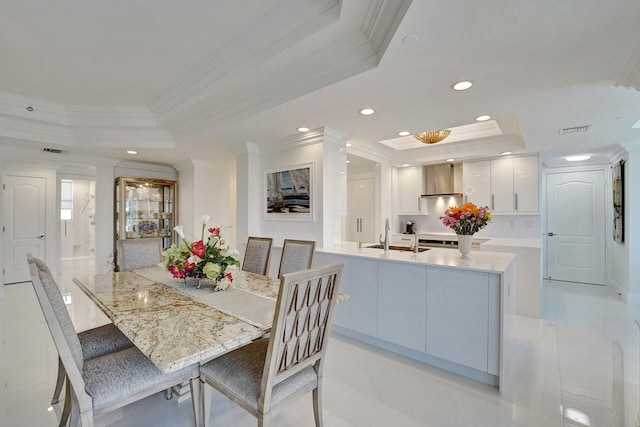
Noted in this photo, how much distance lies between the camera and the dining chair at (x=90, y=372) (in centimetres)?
125

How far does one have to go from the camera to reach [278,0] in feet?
6.50

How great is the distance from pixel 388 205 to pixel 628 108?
327 centimetres

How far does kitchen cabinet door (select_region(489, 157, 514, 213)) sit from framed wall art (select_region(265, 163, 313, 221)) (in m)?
3.15

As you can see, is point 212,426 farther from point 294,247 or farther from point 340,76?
point 340,76

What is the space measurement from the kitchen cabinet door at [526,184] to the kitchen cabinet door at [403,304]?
309 cm

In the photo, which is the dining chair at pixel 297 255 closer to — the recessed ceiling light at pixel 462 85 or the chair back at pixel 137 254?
the chair back at pixel 137 254

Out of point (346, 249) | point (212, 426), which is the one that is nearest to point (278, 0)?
point (346, 249)

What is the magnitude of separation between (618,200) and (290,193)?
5155 millimetres

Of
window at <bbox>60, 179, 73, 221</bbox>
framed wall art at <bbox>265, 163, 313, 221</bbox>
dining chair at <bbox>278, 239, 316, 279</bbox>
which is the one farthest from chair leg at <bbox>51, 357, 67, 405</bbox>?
window at <bbox>60, 179, 73, 221</bbox>

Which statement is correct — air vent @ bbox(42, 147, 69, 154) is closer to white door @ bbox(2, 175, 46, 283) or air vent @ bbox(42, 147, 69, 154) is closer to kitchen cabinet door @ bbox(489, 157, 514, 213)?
white door @ bbox(2, 175, 46, 283)

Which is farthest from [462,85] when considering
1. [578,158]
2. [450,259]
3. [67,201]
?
[67,201]

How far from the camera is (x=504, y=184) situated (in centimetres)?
472

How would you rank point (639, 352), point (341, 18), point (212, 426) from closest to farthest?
point (212, 426) < point (341, 18) < point (639, 352)

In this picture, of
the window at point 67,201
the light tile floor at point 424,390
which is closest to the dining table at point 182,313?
the light tile floor at point 424,390
